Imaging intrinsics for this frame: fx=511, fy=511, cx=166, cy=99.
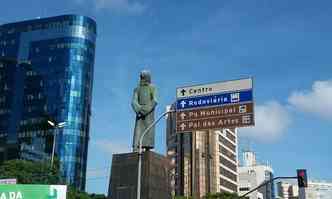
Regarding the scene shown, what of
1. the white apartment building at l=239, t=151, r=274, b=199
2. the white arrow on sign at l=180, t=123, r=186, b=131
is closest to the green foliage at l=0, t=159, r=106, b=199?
the white arrow on sign at l=180, t=123, r=186, b=131

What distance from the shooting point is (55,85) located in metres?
110

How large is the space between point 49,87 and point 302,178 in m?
89.3

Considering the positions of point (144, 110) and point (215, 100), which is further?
point (215, 100)

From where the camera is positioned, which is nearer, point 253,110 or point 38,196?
point 253,110

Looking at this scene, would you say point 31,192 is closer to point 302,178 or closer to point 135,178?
point 135,178

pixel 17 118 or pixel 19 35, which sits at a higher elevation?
pixel 19 35

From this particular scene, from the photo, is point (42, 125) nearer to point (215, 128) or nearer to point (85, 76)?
point (85, 76)

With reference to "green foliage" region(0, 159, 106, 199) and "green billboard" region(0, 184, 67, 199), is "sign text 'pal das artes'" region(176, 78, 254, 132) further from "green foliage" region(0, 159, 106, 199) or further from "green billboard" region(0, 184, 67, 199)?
"green foliage" region(0, 159, 106, 199)

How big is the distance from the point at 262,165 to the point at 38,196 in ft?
565

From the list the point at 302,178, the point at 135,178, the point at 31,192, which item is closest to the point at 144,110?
the point at 135,178

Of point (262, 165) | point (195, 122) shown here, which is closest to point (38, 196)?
point (195, 122)

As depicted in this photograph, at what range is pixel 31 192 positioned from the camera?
33.2m

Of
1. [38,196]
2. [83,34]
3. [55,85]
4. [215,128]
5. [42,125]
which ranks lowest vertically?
[38,196]

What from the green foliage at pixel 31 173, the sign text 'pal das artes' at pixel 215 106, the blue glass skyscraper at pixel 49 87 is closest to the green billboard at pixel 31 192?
the sign text 'pal das artes' at pixel 215 106
